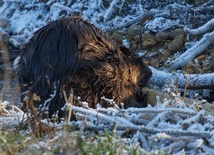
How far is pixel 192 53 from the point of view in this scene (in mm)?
6855

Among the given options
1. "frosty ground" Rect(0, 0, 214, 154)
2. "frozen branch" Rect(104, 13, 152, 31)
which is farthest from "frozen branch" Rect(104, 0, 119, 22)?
"frosty ground" Rect(0, 0, 214, 154)

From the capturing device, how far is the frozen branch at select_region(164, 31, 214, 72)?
22.1 ft

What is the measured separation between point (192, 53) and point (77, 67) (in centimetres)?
305

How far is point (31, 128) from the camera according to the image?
3.14 m

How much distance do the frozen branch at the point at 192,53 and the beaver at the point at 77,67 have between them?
2380 mm

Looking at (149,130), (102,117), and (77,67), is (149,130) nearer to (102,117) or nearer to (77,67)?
(102,117)

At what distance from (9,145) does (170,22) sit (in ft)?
18.3

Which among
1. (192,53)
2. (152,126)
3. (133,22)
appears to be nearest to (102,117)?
(152,126)

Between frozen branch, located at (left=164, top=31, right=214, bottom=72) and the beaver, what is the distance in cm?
238

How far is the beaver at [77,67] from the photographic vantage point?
4043mm

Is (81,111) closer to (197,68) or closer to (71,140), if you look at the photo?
(71,140)

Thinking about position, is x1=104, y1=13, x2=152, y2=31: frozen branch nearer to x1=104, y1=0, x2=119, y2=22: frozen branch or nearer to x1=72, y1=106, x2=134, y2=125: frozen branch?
x1=104, y1=0, x2=119, y2=22: frozen branch

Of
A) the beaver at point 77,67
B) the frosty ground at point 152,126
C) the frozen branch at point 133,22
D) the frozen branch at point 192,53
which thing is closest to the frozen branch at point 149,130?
the frosty ground at point 152,126

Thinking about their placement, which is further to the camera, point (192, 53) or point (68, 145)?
point (192, 53)
